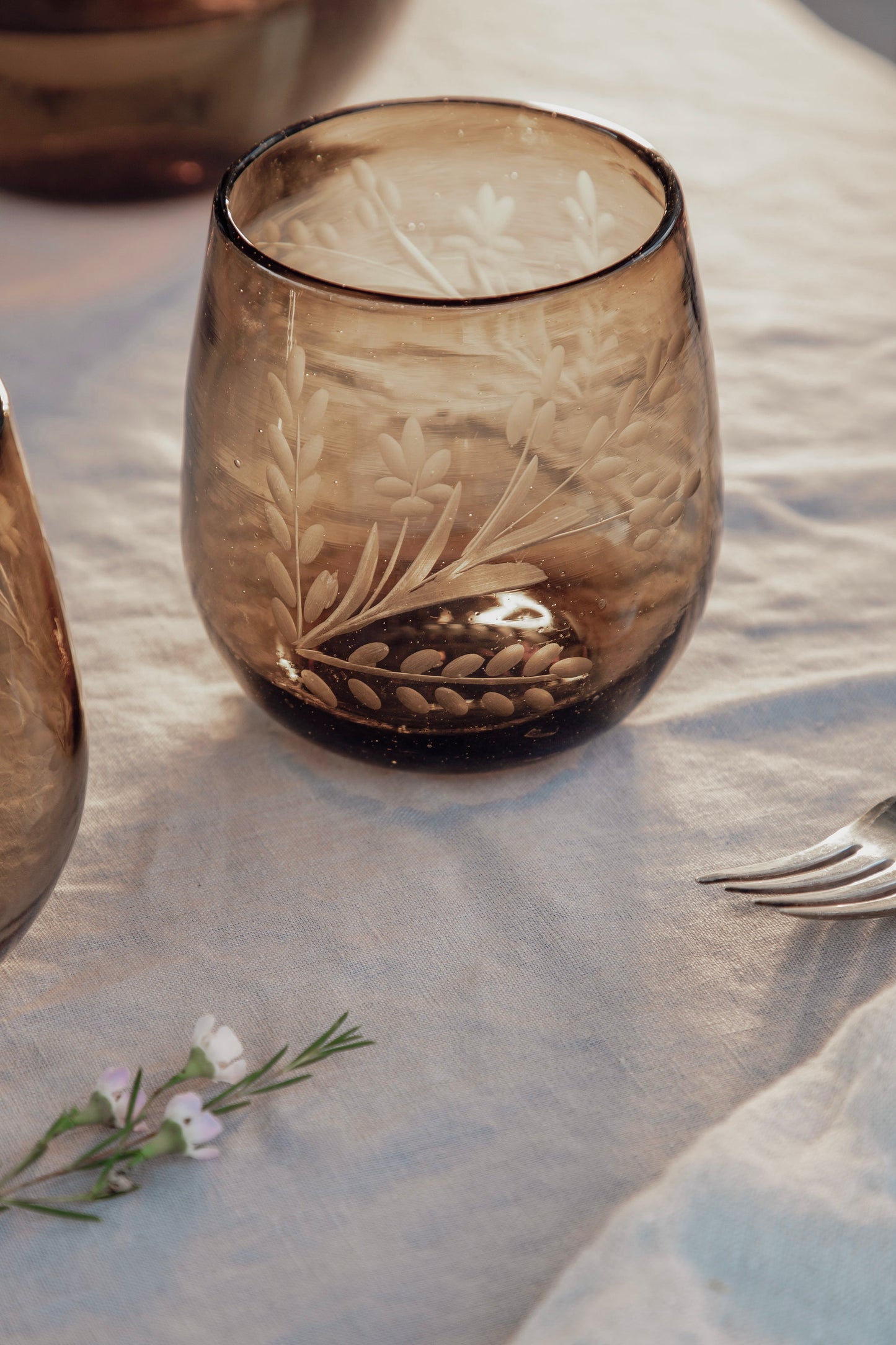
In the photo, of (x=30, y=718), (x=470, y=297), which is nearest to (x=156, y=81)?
(x=470, y=297)

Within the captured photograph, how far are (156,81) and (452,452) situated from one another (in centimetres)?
39

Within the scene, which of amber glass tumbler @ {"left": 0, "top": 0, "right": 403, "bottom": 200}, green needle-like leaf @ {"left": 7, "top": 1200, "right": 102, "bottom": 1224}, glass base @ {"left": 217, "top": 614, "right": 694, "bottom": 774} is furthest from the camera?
amber glass tumbler @ {"left": 0, "top": 0, "right": 403, "bottom": 200}

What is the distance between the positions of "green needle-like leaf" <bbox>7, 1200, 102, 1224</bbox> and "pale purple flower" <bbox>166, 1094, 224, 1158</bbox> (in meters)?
0.03

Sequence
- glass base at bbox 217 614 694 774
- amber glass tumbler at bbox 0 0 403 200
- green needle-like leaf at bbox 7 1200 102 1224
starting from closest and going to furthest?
green needle-like leaf at bbox 7 1200 102 1224 → glass base at bbox 217 614 694 774 → amber glass tumbler at bbox 0 0 403 200

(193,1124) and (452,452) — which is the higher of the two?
(452,452)

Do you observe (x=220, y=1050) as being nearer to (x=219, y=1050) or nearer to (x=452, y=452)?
(x=219, y=1050)

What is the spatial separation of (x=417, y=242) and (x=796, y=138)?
0.38 metres

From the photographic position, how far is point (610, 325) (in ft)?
1.17

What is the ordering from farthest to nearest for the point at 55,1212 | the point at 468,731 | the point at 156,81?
the point at 156,81 → the point at 468,731 → the point at 55,1212

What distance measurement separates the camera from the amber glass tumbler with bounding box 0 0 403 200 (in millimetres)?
641

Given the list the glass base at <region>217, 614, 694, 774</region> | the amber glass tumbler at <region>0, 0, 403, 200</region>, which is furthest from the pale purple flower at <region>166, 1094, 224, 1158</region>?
the amber glass tumbler at <region>0, 0, 403, 200</region>

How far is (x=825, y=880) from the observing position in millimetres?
392

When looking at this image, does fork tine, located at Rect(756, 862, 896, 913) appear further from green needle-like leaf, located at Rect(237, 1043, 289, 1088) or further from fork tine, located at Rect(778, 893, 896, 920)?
green needle-like leaf, located at Rect(237, 1043, 289, 1088)

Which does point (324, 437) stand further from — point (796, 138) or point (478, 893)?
point (796, 138)
